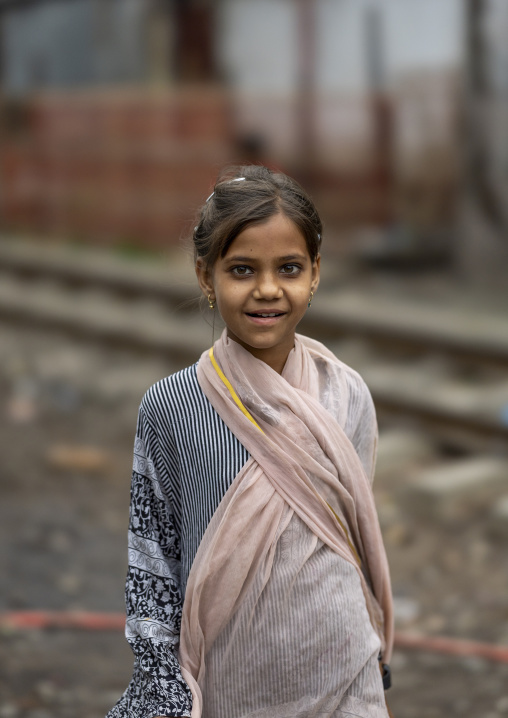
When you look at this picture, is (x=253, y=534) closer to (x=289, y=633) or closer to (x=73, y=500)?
(x=289, y=633)

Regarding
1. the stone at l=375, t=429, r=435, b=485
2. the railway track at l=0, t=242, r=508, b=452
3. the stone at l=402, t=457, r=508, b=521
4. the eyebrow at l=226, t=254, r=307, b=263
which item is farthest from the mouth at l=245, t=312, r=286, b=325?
the stone at l=375, t=429, r=435, b=485

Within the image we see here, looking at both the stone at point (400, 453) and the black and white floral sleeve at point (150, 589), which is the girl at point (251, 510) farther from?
the stone at point (400, 453)

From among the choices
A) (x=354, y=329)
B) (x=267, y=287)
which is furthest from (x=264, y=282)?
(x=354, y=329)

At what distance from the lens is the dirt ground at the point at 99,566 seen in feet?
13.1

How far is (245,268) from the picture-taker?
2.04 m

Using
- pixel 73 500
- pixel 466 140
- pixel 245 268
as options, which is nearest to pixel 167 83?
pixel 466 140

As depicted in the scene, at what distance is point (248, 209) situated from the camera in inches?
78.7

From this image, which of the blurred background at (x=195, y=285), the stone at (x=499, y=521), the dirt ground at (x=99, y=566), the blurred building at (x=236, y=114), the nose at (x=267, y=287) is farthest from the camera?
the blurred building at (x=236, y=114)

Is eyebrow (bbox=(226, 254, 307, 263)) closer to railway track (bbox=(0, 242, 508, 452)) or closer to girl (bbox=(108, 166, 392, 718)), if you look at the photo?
girl (bbox=(108, 166, 392, 718))

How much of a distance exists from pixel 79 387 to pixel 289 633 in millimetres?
6621

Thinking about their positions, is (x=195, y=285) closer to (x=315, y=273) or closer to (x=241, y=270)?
(x=315, y=273)

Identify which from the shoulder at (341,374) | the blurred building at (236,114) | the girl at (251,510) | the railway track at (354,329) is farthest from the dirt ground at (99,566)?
the blurred building at (236,114)

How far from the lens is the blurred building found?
435 inches

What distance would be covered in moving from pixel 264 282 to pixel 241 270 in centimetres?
6
